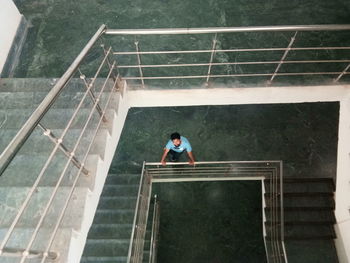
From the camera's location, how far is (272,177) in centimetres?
430

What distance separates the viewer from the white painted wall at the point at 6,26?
3531 millimetres

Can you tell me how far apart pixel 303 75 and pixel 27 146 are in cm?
279

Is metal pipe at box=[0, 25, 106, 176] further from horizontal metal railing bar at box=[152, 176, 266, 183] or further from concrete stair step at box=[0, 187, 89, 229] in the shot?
horizontal metal railing bar at box=[152, 176, 266, 183]

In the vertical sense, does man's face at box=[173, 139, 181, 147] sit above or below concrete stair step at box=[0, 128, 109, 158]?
above

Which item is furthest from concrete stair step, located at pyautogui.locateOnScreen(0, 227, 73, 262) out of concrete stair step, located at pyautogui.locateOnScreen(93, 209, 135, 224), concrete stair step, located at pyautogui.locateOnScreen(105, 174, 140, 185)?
concrete stair step, located at pyautogui.locateOnScreen(105, 174, 140, 185)

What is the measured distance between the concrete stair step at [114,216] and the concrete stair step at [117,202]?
69 mm

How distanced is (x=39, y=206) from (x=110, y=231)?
7.04 feet

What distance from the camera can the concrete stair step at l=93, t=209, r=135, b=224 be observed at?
398cm

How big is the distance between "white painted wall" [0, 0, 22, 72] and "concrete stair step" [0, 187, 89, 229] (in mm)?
2172

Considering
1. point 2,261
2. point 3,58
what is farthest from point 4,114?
point 2,261

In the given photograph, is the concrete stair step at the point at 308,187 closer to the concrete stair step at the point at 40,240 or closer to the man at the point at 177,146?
the man at the point at 177,146

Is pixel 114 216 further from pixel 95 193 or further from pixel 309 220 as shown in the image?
pixel 309 220

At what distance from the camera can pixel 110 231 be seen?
3938 mm

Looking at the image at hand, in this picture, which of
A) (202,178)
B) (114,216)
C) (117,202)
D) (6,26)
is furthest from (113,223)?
(6,26)
